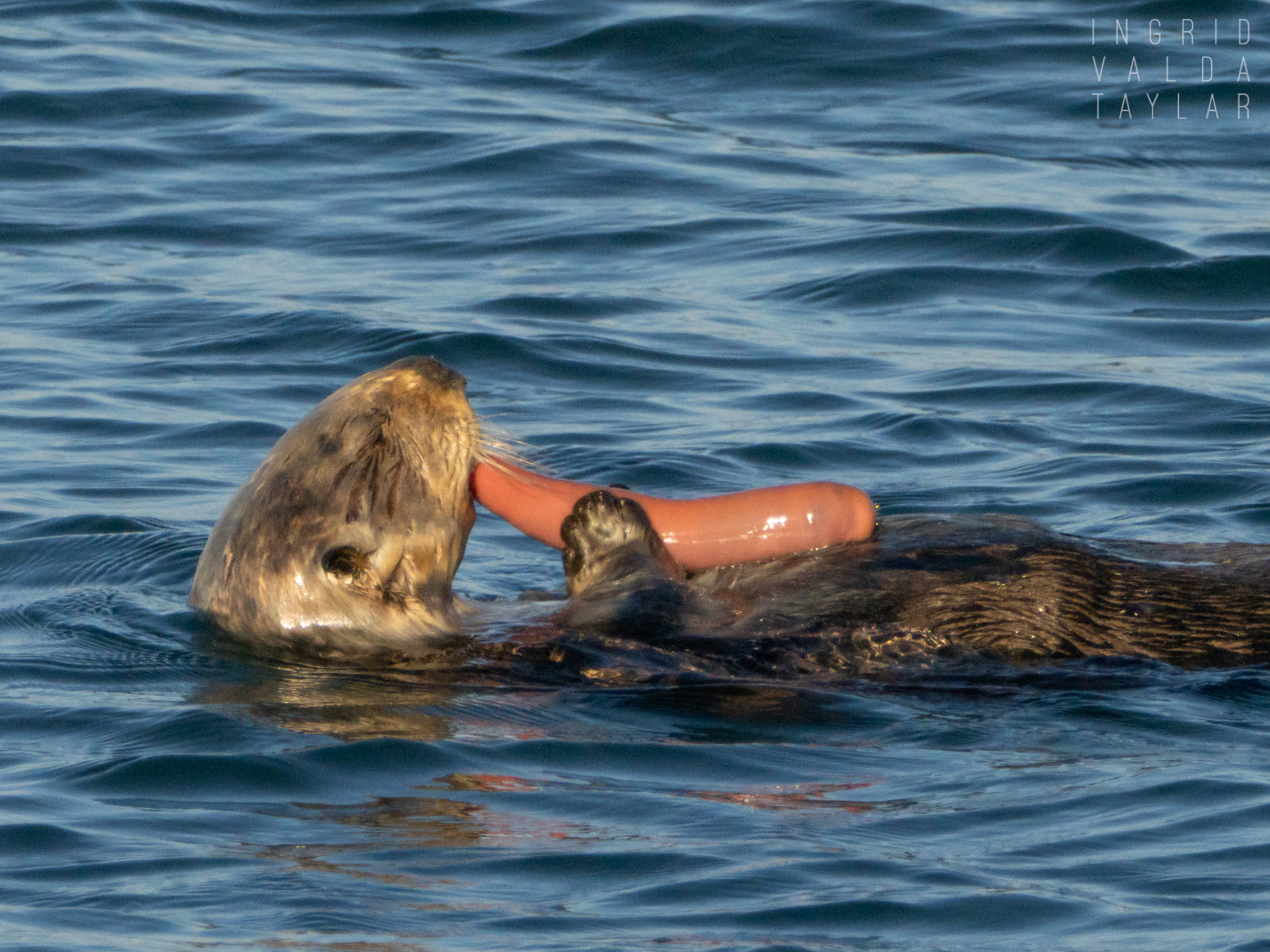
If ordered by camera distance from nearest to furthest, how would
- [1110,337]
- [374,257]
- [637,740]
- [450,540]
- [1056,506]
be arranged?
[637,740] < [450,540] < [1056,506] < [1110,337] < [374,257]

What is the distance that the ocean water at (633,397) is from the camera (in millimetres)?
4043

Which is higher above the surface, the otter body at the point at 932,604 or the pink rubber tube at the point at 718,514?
the pink rubber tube at the point at 718,514

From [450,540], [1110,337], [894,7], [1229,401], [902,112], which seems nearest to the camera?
[450,540]

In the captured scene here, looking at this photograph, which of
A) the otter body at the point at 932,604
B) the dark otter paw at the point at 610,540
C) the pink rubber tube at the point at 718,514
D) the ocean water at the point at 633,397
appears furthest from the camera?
the pink rubber tube at the point at 718,514

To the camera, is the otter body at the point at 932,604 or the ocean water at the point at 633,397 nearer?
the ocean water at the point at 633,397

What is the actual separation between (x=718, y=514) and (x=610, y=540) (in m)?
0.35

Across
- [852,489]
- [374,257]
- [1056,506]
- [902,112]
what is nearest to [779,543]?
[852,489]

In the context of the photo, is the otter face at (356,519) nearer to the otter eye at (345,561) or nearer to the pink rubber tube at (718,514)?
the otter eye at (345,561)

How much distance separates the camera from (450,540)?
18.4ft

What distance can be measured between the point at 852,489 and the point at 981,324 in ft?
14.4

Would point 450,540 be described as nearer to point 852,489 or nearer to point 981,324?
point 852,489

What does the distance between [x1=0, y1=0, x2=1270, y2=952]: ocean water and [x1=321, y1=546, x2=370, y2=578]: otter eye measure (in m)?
0.31

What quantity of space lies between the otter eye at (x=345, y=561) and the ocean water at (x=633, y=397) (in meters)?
0.31

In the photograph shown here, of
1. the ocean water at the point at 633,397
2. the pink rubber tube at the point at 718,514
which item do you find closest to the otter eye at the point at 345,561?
the ocean water at the point at 633,397
